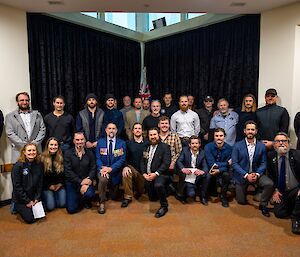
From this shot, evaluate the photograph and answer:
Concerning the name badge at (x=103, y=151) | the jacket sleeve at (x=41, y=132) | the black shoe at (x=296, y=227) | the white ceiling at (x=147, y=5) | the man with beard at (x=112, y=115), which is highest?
the white ceiling at (x=147, y=5)

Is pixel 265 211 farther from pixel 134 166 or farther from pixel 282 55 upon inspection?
pixel 282 55

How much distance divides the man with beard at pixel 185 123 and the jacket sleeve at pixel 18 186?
227 centimetres

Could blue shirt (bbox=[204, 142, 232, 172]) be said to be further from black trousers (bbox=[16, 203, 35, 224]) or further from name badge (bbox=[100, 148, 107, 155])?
black trousers (bbox=[16, 203, 35, 224])

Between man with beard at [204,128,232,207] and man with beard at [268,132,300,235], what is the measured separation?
575 millimetres

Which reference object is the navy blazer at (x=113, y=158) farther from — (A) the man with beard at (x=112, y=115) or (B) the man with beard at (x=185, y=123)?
(B) the man with beard at (x=185, y=123)

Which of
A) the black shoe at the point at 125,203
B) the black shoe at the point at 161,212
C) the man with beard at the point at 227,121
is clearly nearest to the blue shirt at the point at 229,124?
the man with beard at the point at 227,121

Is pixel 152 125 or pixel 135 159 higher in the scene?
pixel 152 125

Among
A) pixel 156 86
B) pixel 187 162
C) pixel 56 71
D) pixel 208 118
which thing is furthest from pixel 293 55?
pixel 56 71

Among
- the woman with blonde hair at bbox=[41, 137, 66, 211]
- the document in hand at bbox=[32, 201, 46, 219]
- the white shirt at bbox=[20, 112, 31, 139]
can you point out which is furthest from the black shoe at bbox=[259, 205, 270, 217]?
the white shirt at bbox=[20, 112, 31, 139]

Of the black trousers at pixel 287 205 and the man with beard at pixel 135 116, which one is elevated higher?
the man with beard at pixel 135 116

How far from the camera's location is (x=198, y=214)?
3.81 metres

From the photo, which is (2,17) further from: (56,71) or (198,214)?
(198,214)

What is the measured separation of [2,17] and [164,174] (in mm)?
3045

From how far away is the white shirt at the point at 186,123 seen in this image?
4.66 m
